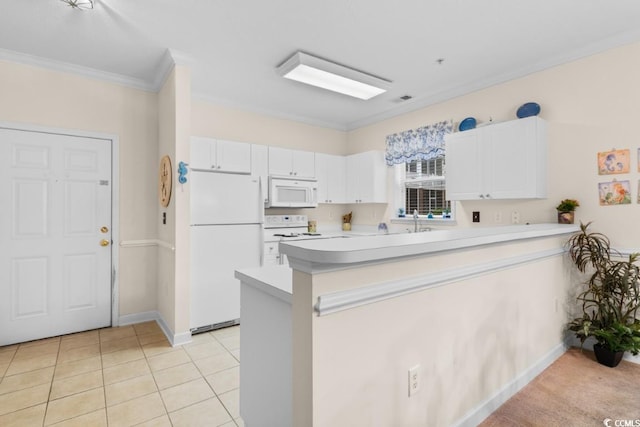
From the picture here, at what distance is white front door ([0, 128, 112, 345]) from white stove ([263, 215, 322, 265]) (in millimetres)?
1726

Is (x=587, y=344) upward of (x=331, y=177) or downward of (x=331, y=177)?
downward

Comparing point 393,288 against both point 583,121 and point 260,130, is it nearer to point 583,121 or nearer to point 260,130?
point 583,121

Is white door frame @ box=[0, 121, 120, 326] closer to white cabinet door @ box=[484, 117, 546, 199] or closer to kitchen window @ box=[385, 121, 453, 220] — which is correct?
kitchen window @ box=[385, 121, 453, 220]

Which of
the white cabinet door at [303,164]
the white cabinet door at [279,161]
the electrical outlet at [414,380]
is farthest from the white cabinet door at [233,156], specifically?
the electrical outlet at [414,380]

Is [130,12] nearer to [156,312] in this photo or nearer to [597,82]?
[156,312]

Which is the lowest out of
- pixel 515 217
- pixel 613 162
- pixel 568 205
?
pixel 515 217

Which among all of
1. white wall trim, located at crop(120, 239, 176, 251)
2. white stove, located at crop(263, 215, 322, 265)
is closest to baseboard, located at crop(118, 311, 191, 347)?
white wall trim, located at crop(120, 239, 176, 251)

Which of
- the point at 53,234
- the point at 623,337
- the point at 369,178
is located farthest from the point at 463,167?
the point at 53,234

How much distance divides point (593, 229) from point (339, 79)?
2712 millimetres

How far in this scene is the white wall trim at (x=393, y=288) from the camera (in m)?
1.14

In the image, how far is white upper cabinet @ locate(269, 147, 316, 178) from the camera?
4.33m

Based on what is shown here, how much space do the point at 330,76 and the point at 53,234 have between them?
3195mm

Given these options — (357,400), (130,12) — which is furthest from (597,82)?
(130,12)

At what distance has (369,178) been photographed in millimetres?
4719
